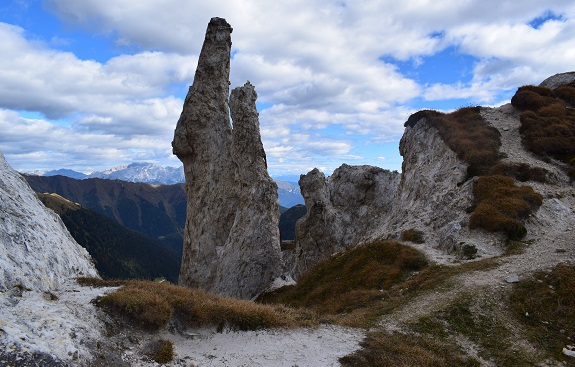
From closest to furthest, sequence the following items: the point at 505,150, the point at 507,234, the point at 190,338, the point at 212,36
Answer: the point at 190,338 → the point at 507,234 → the point at 505,150 → the point at 212,36

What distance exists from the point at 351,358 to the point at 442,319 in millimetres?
7604

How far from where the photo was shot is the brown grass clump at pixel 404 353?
52.8 feet

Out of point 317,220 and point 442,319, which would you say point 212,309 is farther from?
point 317,220

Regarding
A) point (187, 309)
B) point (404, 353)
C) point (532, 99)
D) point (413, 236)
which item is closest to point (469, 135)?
point (532, 99)

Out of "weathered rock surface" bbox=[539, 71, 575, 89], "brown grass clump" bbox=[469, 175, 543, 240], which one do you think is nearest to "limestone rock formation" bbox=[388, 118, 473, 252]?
"brown grass clump" bbox=[469, 175, 543, 240]

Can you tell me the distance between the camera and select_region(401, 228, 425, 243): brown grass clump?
38656 mm

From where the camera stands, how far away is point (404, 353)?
55.1ft

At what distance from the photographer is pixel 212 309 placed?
19.3 m

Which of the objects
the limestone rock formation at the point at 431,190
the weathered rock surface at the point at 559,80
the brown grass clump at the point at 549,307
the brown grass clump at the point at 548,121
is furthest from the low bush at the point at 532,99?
the brown grass clump at the point at 549,307

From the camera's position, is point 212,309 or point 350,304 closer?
point 212,309

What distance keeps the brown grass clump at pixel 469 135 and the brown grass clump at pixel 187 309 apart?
109 ft

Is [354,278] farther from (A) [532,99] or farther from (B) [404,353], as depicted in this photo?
(A) [532,99]

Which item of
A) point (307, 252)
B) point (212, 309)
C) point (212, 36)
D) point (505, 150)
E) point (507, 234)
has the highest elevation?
point (212, 36)

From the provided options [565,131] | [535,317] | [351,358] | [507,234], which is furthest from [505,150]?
[351,358]
